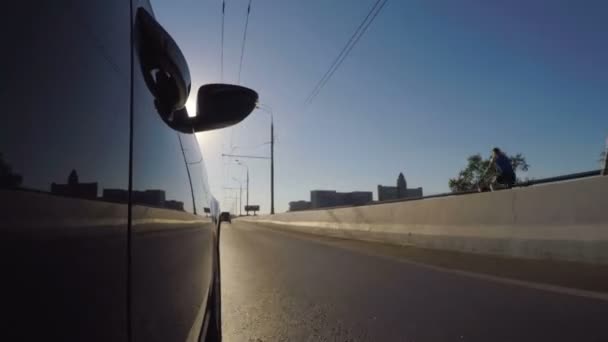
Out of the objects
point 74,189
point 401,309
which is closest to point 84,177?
point 74,189

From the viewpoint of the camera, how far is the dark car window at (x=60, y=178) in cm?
73

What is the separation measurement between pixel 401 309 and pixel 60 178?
3.90 m

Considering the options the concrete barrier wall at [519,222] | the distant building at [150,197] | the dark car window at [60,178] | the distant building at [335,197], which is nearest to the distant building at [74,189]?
the dark car window at [60,178]

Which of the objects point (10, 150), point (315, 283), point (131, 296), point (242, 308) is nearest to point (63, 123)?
point (10, 150)

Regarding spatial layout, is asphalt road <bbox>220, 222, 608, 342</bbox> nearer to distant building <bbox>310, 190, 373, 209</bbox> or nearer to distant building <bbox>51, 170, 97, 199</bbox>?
distant building <bbox>51, 170, 97, 199</bbox>

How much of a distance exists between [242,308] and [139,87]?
3565mm

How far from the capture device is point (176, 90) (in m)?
1.95

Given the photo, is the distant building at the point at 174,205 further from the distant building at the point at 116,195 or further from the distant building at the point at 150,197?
the distant building at the point at 116,195

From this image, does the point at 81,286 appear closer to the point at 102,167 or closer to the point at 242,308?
the point at 102,167

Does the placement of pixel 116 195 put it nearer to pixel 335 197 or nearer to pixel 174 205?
pixel 174 205

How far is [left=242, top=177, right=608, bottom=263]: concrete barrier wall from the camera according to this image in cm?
612

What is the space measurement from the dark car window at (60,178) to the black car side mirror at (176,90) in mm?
404

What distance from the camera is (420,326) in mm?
3584

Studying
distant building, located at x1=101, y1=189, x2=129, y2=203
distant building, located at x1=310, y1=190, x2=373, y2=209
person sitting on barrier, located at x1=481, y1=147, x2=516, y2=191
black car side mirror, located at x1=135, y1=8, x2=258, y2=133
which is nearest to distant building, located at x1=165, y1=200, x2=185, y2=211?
black car side mirror, located at x1=135, y1=8, x2=258, y2=133
